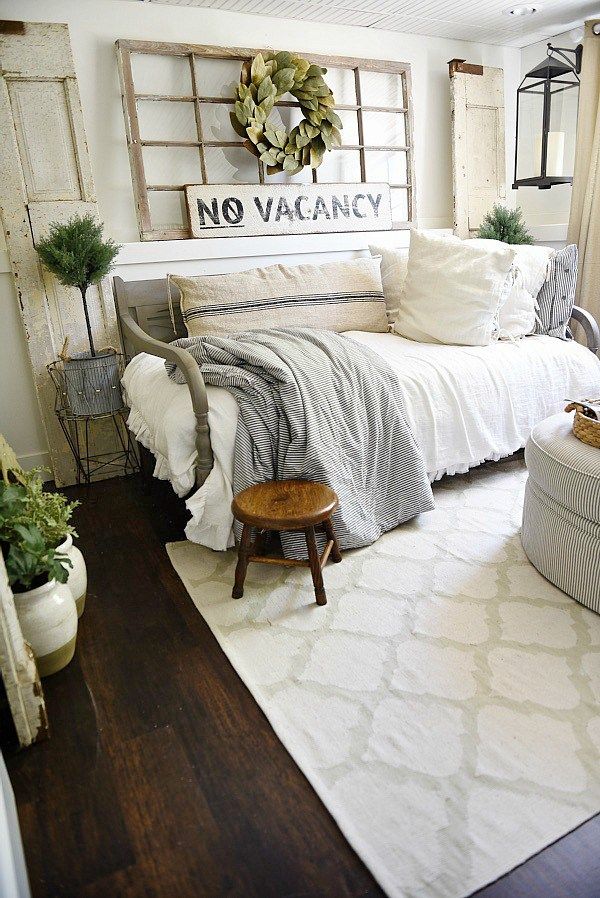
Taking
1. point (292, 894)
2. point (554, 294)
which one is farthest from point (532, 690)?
point (554, 294)

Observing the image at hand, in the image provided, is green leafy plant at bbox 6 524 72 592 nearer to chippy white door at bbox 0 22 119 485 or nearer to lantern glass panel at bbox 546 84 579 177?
chippy white door at bbox 0 22 119 485

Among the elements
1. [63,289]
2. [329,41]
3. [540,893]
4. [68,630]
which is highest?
[329,41]

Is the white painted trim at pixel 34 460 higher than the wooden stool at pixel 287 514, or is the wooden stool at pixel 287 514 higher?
the wooden stool at pixel 287 514

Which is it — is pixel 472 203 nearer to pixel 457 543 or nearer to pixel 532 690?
pixel 457 543

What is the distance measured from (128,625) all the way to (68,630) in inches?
11.2

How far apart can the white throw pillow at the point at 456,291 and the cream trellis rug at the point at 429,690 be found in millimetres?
1007

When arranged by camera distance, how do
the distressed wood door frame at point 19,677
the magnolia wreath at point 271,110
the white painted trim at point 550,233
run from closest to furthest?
the distressed wood door frame at point 19,677, the magnolia wreath at point 271,110, the white painted trim at point 550,233

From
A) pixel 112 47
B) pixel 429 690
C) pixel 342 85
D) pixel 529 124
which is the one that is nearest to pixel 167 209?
pixel 112 47

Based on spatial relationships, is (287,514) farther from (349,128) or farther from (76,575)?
(349,128)

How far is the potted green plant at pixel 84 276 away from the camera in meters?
2.63

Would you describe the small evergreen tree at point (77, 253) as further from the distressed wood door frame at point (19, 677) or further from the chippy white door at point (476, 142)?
the chippy white door at point (476, 142)

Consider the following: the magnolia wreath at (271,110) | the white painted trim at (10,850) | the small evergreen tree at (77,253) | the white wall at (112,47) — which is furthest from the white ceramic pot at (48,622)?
the magnolia wreath at (271,110)

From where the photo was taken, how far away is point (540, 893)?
1.04 metres

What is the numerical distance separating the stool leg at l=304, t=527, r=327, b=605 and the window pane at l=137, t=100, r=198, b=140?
89.4 inches
